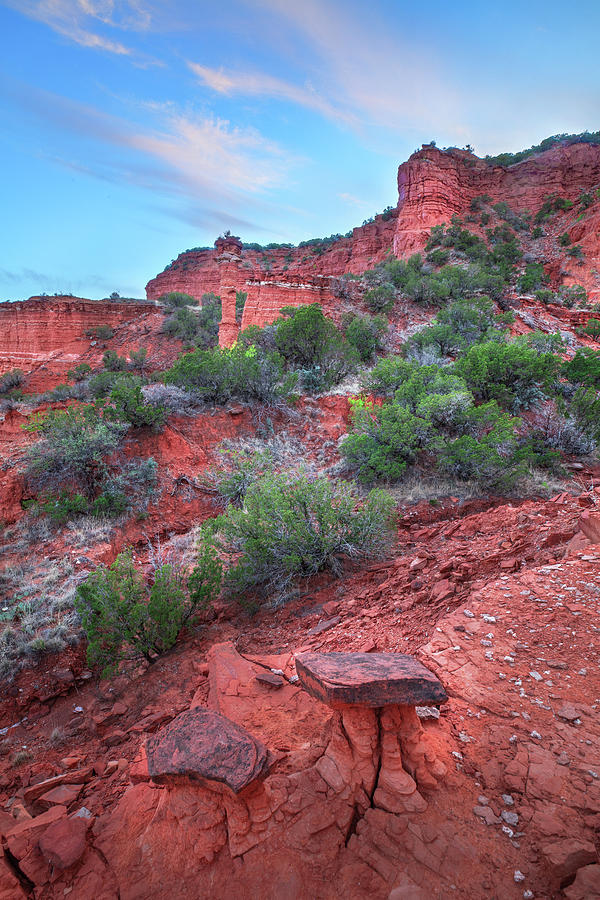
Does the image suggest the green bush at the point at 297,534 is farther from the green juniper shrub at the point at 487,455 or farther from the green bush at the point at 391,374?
the green bush at the point at 391,374

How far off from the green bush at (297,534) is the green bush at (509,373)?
21.3 ft

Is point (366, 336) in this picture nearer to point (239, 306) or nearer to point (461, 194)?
point (239, 306)

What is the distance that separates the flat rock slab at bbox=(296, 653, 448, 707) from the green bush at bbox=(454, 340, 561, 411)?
31.1 ft

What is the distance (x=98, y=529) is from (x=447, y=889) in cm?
657

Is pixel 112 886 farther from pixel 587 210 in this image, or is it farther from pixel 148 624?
pixel 587 210

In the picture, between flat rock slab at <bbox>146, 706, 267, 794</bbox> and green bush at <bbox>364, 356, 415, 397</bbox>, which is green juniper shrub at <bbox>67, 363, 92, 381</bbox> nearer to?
green bush at <bbox>364, 356, 415, 397</bbox>

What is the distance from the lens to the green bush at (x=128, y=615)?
3.81 m

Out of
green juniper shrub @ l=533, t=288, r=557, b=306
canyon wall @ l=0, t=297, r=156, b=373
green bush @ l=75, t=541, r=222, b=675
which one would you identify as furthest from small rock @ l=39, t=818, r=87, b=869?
canyon wall @ l=0, t=297, r=156, b=373

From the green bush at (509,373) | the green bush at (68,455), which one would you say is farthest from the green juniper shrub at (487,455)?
the green bush at (68,455)

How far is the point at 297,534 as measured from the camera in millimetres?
4809

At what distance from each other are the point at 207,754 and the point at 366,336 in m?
14.0

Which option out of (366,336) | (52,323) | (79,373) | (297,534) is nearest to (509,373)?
(366,336)

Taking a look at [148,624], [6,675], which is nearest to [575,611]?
[148,624]

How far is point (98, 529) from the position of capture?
6.62 m
